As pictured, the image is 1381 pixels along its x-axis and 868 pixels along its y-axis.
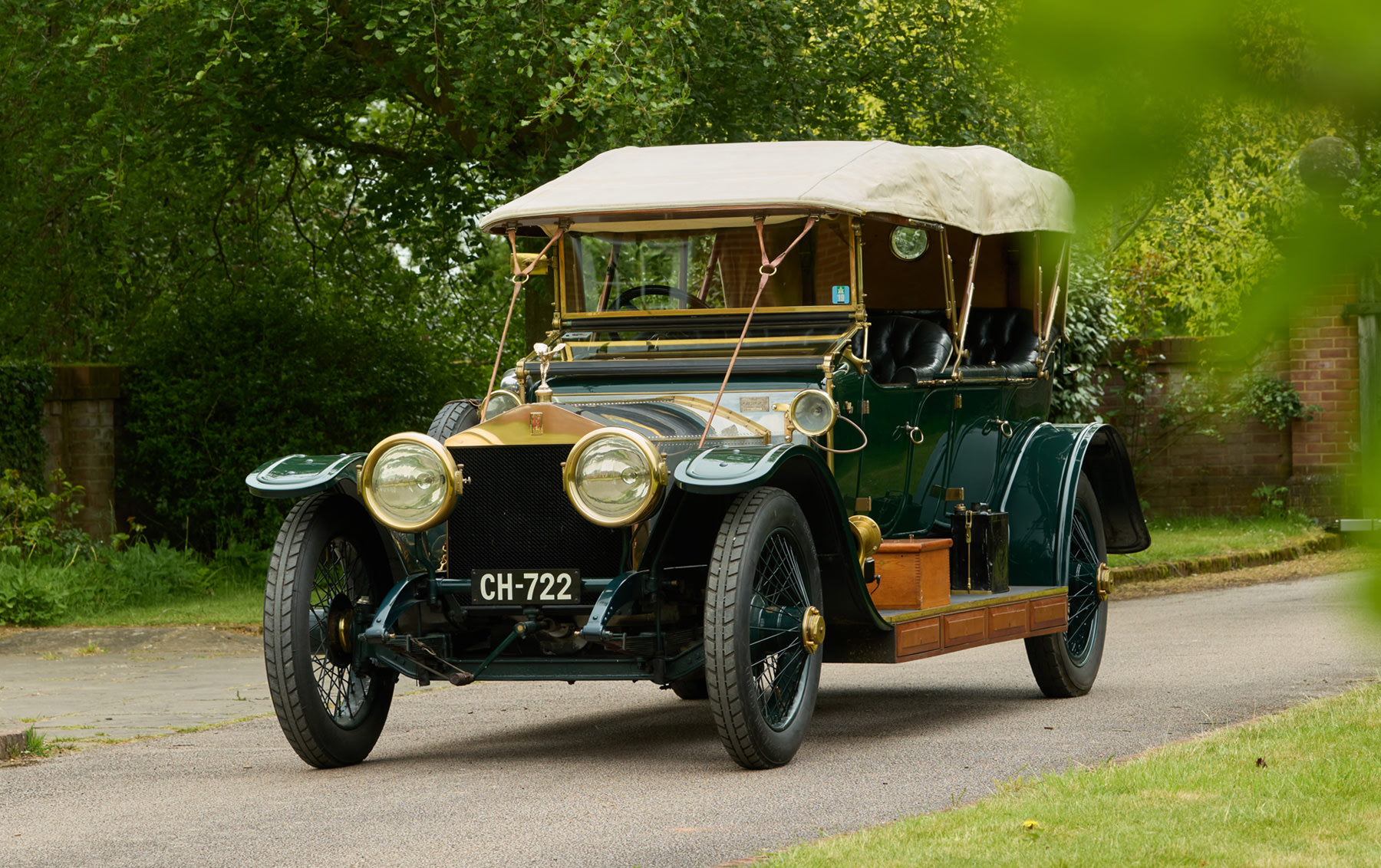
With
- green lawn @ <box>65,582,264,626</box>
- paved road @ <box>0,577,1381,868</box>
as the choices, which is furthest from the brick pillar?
green lawn @ <box>65,582,264,626</box>

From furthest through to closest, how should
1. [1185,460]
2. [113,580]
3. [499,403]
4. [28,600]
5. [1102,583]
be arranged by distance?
[1185,460]
[113,580]
[28,600]
[1102,583]
[499,403]

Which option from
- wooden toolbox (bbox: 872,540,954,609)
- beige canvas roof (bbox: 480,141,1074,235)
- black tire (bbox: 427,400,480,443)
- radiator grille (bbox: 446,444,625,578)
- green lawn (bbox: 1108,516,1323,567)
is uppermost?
beige canvas roof (bbox: 480,141,1074,235)

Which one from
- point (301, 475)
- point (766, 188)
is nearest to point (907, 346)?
point (766, 188)

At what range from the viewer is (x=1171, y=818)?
4.88 metres

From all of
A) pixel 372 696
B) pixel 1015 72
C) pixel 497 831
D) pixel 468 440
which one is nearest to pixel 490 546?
pixel 468 440

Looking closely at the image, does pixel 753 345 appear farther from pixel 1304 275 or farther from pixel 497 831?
pixel 1304 275

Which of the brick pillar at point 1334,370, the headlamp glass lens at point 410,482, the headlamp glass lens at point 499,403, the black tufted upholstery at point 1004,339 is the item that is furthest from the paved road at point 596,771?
the brick pillar at point 1334,370

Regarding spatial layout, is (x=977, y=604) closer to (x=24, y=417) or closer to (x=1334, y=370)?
(x=1334, y=370)

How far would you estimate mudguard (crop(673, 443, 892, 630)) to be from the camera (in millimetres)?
6352

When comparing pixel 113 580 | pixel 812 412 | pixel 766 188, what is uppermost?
pixel 766 188

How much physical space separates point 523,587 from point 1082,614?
360cm

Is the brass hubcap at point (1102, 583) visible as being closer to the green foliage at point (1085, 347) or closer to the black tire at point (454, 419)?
the black tire at point (454, 419)

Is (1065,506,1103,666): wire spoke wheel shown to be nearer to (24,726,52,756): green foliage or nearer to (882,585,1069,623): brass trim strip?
(882,585,1069,623): brass trim strip

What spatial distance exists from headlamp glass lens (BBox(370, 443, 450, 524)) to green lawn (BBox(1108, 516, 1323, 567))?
9851mm
